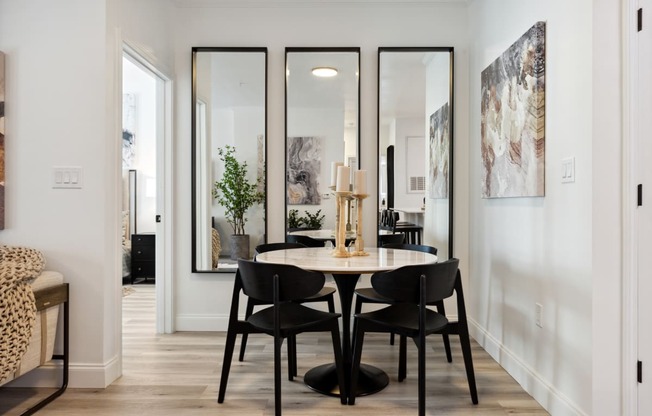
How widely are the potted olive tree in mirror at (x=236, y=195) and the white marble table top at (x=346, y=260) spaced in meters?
0.94

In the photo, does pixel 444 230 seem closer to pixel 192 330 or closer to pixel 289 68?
pixel 289 68

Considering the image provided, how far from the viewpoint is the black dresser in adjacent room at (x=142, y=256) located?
542cm

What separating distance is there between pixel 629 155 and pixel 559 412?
47.3 inches

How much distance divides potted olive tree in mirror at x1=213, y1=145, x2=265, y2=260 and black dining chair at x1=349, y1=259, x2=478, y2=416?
1585mm

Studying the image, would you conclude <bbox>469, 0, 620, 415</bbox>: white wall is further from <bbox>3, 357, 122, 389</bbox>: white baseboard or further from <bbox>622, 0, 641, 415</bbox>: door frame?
<bbox>3, 357, 122, 389</bbox>: white baseboard

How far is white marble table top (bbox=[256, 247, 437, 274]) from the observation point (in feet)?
6.47

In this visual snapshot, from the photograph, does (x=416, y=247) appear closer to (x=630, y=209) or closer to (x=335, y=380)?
(x=335, y=380)

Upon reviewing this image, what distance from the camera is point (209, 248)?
11.1 ft

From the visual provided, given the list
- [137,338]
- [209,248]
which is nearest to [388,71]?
[209,248]

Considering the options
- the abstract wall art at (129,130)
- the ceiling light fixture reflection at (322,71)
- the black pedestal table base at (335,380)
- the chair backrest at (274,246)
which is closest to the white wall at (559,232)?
the black pedestal table base at (335,380)

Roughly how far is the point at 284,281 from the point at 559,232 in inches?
51.7

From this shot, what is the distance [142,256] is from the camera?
17.9 ft

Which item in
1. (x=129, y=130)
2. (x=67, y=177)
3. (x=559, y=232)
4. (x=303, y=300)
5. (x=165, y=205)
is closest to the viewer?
(x=559, y=232)

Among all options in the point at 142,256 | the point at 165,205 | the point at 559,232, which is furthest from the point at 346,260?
the point at 142,256
